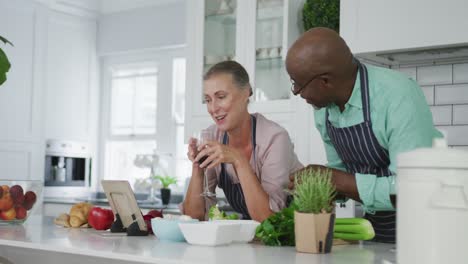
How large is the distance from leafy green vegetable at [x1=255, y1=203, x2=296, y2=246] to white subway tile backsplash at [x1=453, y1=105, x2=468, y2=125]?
1.69 meters

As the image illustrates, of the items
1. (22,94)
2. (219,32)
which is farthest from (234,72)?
(22,94)

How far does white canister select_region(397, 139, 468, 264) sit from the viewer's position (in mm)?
1138

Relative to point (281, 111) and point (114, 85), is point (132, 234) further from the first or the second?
point (114, 85)

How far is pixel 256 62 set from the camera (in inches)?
159

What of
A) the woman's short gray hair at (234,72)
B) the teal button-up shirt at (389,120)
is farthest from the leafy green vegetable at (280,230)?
the woman's short gray hair at (234,72)

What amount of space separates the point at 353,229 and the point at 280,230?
8.7 inches

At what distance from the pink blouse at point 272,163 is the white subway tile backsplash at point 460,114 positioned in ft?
3.52

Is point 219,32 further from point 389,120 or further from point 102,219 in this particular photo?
point 389,120

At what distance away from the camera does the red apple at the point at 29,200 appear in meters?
2.47

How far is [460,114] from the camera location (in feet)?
10.7

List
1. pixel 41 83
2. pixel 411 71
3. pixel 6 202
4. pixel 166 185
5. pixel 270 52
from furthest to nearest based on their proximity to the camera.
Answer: pixel 41 83 < pixel 166 185 < pixel 270 52 < pixel 411 71 < pixel 6 202

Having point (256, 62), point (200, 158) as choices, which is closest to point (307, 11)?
A: point (256, 62)

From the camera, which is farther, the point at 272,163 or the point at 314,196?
the point at 272,163

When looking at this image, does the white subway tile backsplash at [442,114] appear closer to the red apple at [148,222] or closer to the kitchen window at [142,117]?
the red apple at [148,222]
